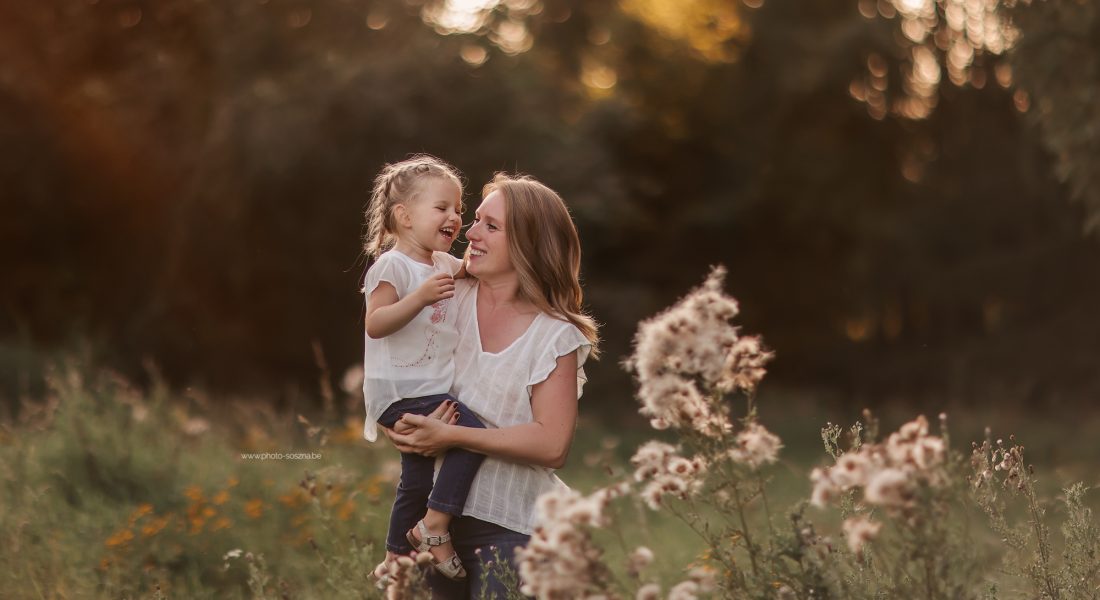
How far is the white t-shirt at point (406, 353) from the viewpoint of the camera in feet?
12.0

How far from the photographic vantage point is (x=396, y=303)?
3.54 metres

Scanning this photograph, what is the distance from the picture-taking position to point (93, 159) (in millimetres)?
19641

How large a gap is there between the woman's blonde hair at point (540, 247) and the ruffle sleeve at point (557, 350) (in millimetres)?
60

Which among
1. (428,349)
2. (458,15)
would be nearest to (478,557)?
(428,349)

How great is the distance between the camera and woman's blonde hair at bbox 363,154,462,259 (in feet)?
12.7

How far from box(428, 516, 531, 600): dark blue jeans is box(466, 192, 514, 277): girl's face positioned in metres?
0.76

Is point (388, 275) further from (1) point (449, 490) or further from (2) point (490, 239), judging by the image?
(1) point (449, 490)

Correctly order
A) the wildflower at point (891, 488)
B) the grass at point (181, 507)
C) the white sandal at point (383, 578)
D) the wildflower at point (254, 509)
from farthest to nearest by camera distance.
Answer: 1. the wildflower at point (254, 509)
2. the grass at point (181, 507)
3. the white sandal at point (383, 578)
4. the wildflower at point (891, 488)

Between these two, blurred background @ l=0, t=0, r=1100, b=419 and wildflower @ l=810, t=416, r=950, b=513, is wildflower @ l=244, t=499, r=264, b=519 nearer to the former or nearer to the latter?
wildflower @ l=810, t=416, r=950, b=513

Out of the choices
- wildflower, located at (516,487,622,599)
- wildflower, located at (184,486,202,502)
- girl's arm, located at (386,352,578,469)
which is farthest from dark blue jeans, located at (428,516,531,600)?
wildflower, located at (184,486,202,502)

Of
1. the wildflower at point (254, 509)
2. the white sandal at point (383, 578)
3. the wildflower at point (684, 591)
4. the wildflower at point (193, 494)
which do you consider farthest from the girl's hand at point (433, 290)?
the wildflower at point (193, 494)

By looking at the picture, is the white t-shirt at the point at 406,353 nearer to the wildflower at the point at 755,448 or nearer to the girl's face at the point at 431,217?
the girl's face at the point at 431,217

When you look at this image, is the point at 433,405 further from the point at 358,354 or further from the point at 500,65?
the point at 500,65

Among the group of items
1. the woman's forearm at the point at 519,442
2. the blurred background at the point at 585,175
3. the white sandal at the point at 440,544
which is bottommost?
the white sandal at the point at 440,544
